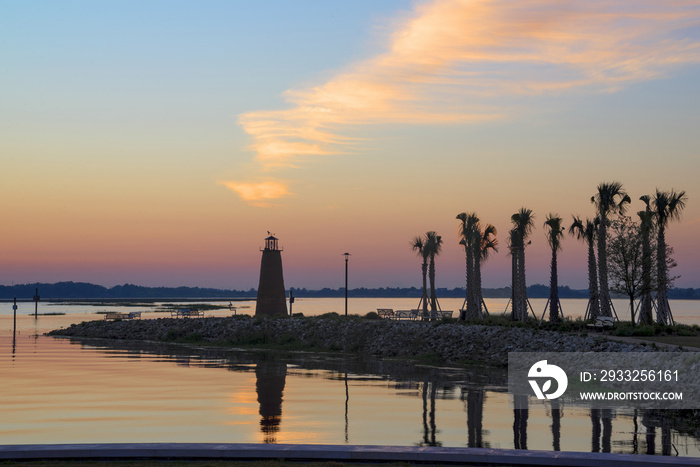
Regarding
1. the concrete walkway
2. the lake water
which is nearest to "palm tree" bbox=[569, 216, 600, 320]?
the lake water

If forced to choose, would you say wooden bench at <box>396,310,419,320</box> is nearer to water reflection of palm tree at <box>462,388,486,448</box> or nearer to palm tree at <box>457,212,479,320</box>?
palm tree at <box>457,212,479,320</box>

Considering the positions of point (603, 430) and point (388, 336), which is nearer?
point (603, 430)

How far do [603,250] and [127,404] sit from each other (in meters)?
39.2

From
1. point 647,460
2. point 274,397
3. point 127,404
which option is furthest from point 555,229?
point 647,460

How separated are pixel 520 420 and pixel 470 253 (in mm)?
42941

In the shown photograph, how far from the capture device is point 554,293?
5409 centimetres

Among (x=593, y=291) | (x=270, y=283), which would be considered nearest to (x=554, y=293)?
(x=593, y=291)

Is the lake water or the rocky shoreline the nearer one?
the lake water

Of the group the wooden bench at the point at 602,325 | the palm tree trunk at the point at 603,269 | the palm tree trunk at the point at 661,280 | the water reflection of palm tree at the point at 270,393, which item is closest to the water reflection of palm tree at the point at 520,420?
the water reflection of palm tree at the point at 270,393

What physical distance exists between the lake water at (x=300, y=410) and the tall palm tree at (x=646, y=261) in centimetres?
2053

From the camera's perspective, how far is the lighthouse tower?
229ft

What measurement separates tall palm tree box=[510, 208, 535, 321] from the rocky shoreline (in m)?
10.2

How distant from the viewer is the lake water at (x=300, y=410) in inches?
664

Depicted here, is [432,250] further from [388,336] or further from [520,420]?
[520,420]
